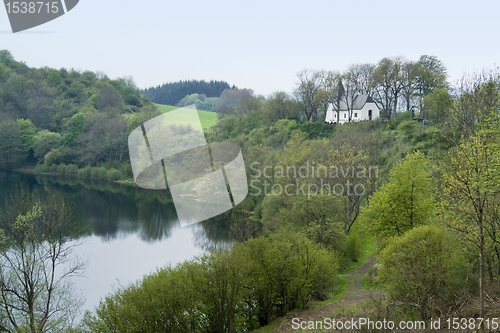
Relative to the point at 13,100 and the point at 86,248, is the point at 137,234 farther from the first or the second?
the point at 13,100

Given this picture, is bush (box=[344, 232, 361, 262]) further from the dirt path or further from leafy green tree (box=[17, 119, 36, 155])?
leafy green tree (box=[17, 119, 36, 155])

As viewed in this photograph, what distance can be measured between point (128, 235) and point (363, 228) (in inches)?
804

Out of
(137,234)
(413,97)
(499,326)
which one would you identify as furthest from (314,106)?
(499,326)

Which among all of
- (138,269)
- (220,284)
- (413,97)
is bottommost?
(138,269)

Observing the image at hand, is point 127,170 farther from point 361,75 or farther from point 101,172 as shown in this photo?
point 361,75

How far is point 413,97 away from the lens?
168 feet

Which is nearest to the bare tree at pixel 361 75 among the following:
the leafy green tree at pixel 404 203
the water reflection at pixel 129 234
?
the water reflection at pixel 129 234

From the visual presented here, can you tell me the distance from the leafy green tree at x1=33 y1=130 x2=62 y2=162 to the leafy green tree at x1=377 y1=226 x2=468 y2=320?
7012 cm

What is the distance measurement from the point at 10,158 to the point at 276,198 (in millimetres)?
60700

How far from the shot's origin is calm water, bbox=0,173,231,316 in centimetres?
2473

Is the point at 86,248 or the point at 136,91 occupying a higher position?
the point at 136,91

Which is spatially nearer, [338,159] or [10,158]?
[338,159]

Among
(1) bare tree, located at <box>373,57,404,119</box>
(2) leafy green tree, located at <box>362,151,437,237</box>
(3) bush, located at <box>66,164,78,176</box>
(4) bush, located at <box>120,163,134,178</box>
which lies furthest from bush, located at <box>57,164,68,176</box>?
(2) leafy green tree, located at <box>362,151,437,237</box>

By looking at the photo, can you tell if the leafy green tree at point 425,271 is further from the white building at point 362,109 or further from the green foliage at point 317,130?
the white building at point 362,109
